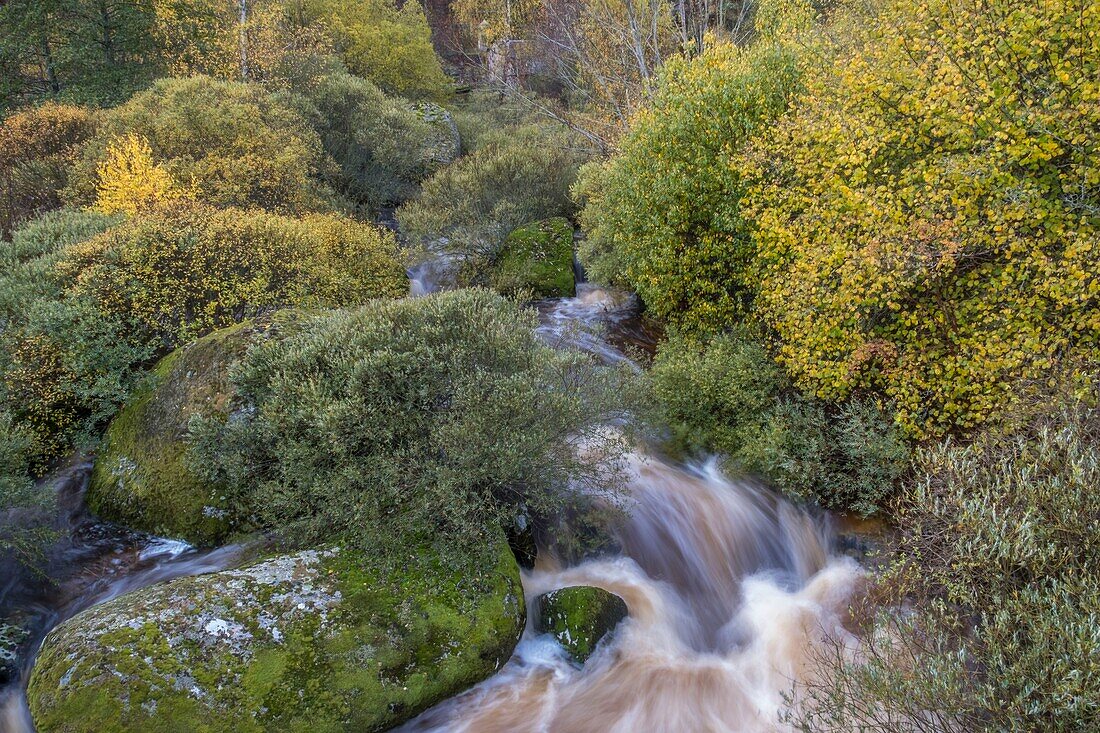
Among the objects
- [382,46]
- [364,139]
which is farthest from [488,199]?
[382,46]

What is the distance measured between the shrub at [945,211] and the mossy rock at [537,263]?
400 inches

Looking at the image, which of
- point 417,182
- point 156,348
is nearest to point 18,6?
point 417,182

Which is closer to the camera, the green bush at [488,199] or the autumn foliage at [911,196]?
the autumn foliage at [911,196]

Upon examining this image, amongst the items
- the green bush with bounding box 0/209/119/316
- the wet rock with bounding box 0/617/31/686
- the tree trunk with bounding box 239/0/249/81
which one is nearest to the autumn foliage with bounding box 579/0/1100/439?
the wet rock with bounding box 0/617/31/686

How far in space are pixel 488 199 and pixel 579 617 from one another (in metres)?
18.3

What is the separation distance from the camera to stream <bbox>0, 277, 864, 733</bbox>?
8.34 m

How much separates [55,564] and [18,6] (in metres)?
24.6

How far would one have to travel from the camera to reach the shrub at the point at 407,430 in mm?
8883

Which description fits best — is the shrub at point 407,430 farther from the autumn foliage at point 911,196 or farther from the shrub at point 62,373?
the autumn foliage at point 911,196

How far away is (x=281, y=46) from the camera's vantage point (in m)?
28.6

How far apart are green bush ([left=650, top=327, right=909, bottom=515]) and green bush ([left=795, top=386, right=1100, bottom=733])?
8.67ft

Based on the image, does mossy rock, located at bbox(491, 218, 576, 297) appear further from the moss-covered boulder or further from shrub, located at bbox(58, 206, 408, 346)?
the moss-covered boulder

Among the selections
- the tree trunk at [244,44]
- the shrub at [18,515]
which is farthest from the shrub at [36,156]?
the shrub at [18,515]

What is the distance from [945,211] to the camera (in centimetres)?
976
